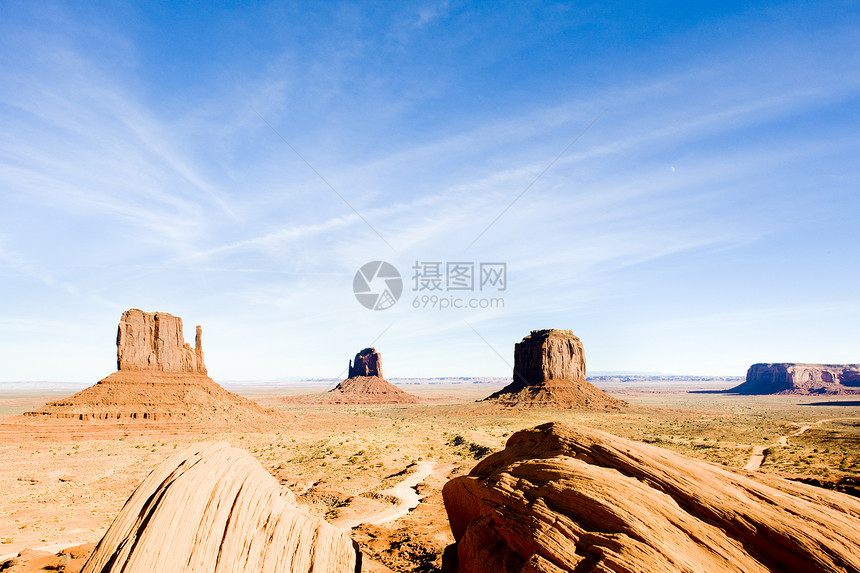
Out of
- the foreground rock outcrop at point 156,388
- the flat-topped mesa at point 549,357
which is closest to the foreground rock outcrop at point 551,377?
the flat-topped mesa at point 549,357

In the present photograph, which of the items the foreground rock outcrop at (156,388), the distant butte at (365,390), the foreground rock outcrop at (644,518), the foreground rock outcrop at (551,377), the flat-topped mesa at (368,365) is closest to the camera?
the foreground rock outcrop at (644,518)

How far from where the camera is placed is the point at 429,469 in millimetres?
28828

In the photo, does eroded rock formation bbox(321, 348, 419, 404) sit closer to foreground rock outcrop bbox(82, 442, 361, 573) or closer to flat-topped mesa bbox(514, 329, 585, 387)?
flat-topped mesa bbox(514, 329, 585, 387)

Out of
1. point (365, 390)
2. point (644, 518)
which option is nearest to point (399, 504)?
point (644, 518)

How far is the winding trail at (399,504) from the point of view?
17547 millimetres

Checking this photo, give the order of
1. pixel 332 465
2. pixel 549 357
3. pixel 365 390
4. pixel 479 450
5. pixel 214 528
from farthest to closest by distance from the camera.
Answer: pixel 365 390 < pixel 549 357 < pixel 479 450 < pixel 332 465 < pixel 214 528

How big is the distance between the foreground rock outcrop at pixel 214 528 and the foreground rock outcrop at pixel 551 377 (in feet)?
253

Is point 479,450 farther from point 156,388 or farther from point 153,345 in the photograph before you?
point 153,345

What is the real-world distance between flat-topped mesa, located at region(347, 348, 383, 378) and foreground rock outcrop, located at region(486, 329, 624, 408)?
2452 inches

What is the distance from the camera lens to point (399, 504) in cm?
2039

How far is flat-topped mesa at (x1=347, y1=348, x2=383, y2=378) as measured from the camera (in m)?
152

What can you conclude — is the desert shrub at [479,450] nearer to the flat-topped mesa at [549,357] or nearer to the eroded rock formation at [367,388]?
the flat-topped mesa at [549,357]

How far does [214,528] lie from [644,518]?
25.4 feet

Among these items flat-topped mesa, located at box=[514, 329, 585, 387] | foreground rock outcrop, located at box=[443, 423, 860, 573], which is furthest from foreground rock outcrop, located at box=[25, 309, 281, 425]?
flat-topped mesa, located at box=[514, 329, 585, 387]
